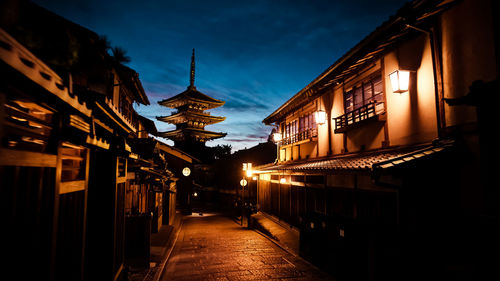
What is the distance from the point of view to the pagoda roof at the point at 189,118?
41.1 m

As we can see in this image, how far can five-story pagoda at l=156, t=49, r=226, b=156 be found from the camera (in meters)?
41.2

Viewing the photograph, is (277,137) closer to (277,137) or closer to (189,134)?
(277,137)

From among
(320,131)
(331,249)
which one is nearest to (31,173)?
(331,249)

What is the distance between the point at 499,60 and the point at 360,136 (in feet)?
20.9

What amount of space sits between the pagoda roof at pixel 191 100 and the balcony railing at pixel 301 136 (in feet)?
69.9

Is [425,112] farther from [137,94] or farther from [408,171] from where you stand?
[137,94]

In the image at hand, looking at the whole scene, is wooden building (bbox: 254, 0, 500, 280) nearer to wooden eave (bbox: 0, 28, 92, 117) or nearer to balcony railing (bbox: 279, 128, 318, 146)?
balcony railing (bbox: 279, 128, 318, 146)

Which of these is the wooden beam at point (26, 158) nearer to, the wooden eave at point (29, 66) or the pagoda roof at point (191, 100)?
the wooden eave at point (29, 66)

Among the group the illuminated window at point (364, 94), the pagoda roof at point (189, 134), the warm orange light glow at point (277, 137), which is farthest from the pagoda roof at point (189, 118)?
the illuminated window at point (364, 94)

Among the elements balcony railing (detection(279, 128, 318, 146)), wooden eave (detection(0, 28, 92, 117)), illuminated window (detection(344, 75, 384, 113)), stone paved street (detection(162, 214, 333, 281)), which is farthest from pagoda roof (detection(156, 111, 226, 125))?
wooden eave (detection(0, 28, 92, 117))

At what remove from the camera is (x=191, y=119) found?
42.1 metres

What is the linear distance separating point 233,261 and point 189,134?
32441 millimetres

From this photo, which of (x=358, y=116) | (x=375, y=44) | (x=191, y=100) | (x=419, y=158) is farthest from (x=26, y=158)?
(x=191, y=100)

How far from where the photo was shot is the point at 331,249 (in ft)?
32.8
